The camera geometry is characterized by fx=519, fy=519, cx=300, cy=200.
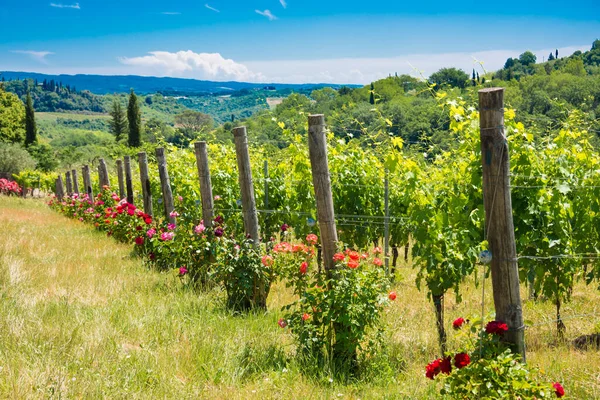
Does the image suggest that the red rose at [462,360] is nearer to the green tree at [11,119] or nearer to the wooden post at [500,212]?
the wooden post at [500,212]

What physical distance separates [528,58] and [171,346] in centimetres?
16615

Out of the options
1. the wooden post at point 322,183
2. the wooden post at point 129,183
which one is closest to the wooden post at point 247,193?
the wooden post at point 322,183

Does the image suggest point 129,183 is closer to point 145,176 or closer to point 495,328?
point 145,176

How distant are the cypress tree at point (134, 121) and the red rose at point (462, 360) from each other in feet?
222

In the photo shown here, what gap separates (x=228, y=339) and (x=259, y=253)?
119 cm

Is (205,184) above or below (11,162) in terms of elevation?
above

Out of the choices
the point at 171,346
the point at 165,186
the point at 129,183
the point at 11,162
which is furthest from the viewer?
the point at 11,162

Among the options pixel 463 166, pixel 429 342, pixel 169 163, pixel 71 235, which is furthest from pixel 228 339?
pixel 71 235

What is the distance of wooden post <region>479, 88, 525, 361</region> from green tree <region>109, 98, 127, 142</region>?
7806 cm

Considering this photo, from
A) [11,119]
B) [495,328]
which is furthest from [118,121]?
[495,328]

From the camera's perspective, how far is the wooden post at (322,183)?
3.81 meters

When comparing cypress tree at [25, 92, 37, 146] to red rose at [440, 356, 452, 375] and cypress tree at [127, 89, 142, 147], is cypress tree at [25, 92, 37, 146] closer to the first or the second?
cypress tree at [127, 89, 142, 147]

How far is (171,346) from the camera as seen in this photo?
3816 mm

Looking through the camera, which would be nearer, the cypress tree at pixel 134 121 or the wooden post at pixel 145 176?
the wooden post at pixel 145 176
